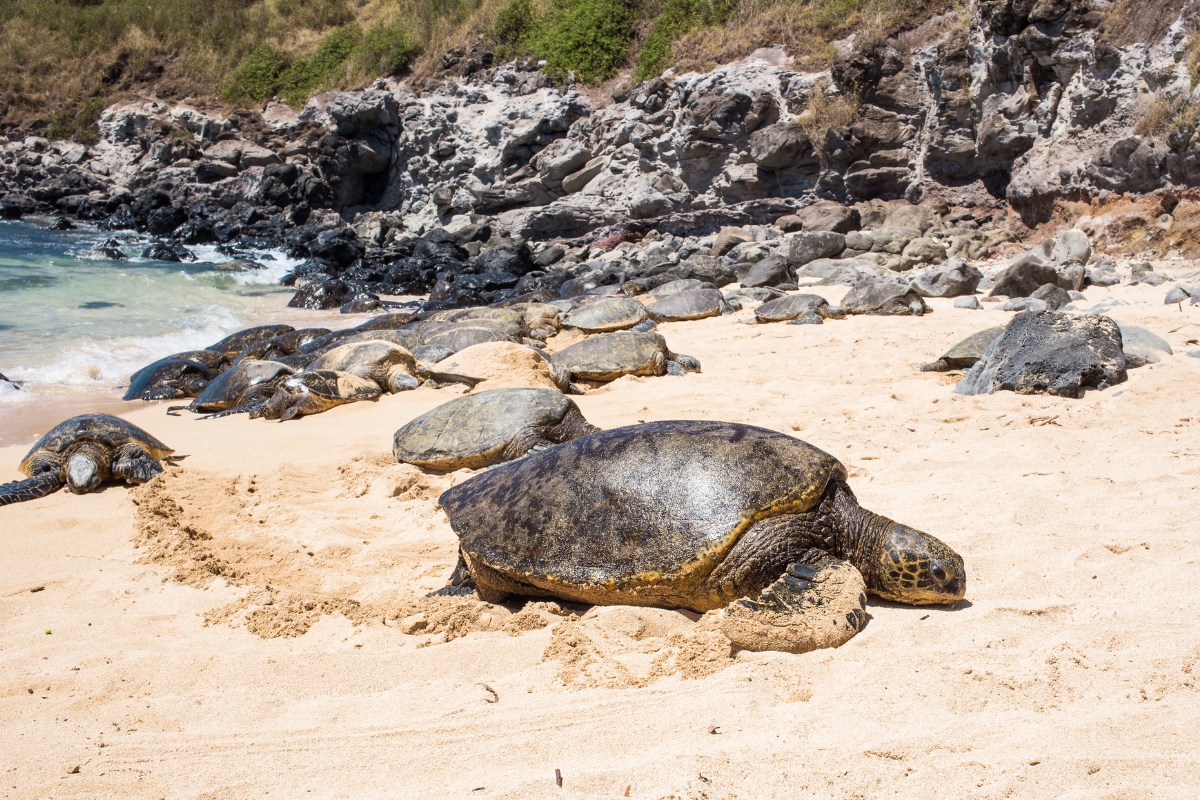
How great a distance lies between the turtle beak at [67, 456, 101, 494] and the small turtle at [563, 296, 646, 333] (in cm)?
662

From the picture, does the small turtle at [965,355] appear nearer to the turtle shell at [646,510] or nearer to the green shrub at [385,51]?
the turtle shell at [646,510]

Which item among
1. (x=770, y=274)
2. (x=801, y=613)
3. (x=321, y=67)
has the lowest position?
(x=770, y=274)

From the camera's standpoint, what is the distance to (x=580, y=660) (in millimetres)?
2451

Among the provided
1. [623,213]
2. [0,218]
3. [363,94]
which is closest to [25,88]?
[0,218]

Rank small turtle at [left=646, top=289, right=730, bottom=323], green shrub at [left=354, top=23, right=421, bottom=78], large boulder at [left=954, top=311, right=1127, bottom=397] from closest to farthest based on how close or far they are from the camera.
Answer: large boulder at [left=954, top=311, right=1127, bottom=397] → small turtle at [left=646, top=289, right=730, bottom=323] → green shrub at [left=354, top=23, right=421, bottom=78]

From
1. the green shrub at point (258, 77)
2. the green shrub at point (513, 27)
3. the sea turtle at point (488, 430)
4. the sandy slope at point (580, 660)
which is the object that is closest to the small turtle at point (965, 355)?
the sandy slope at point (580, 660)

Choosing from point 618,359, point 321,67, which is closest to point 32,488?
point 618,359

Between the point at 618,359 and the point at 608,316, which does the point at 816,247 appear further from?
the point at 618,359

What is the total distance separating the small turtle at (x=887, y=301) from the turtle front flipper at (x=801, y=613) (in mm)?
7727

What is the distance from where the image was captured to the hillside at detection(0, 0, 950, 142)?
21.3 m

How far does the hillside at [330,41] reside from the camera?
21.3m

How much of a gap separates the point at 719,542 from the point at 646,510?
0.29 metres

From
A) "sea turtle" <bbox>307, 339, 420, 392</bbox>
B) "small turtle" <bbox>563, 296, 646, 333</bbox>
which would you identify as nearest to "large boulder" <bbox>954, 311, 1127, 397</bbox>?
"sea turtle" <bbox>307, 339, 420, 392</bbox>

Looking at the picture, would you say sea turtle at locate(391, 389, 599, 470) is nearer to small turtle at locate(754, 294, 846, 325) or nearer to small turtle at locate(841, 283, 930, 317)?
small turtle at locate(754, 294, 846, 325)
